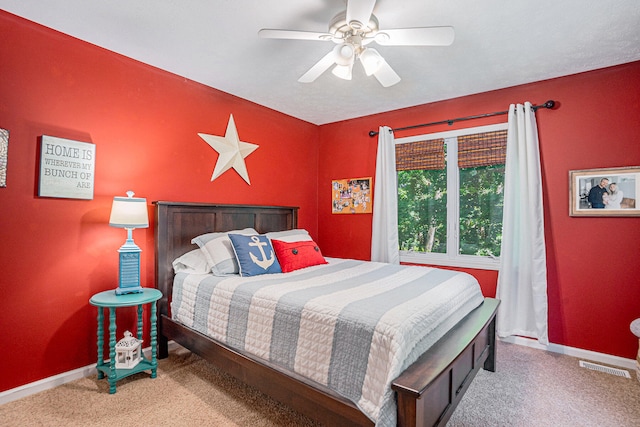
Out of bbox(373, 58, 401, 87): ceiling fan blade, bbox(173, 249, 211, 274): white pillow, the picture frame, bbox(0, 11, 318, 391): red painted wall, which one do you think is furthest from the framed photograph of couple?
the picture frame

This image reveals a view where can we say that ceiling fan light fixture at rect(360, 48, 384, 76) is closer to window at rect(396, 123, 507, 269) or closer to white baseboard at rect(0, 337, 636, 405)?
window at rect(396, 123, 507, 269)

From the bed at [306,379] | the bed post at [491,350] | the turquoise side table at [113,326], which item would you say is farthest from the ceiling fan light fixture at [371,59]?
the turquoise side table at [113,326]

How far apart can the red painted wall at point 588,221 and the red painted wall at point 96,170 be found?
3.04 m

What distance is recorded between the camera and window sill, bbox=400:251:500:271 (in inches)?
132

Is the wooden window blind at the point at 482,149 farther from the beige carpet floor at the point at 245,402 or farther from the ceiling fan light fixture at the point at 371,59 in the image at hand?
the beige carpet floor at the point at 245,402

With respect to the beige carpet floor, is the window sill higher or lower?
higher

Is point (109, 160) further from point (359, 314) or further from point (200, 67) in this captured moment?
point (359, 314)

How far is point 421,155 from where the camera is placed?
12.3ft

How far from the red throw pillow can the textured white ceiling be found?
154cm

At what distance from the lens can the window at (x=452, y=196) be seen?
3.36 m

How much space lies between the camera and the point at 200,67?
2848 mm

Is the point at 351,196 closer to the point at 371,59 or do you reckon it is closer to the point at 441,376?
the point at 371,59

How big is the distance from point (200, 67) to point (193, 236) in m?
1.48

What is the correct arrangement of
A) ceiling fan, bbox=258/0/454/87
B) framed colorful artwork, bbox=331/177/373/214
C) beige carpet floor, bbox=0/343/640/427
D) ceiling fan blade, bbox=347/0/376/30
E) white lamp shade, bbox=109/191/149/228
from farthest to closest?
framed colorful artwork, bbox=331/177/373/214 → white lamp shade, bbox=109/191/149/228 → beige carpet floor, bbox=0/343/640/427 → ceiling fan, bbox=258/0/454/87 → ceiling fan blade, bbox=347/0/376/30
